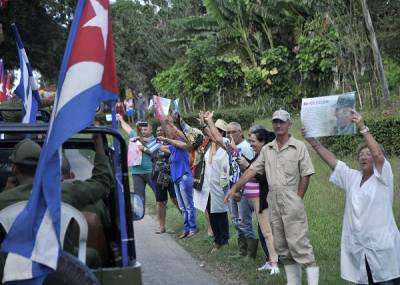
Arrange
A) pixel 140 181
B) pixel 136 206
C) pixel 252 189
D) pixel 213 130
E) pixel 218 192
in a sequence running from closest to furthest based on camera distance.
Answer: pixel 136 206, pixel 252 189, pixel 213 130, pixel 218 192, pixel 140 181

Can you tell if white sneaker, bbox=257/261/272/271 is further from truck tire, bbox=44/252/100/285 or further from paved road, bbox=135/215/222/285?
truck tire, bbox=44/252/100/285

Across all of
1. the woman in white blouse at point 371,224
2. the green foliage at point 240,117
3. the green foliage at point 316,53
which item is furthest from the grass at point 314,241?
the green foliage at point 240,117

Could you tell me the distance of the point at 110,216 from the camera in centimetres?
477

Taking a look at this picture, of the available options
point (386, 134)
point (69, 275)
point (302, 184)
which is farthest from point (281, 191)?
point (386, 134)

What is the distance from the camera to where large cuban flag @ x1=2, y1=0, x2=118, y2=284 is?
3426 millimetres

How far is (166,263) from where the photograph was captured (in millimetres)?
9047

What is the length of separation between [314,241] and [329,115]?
3.81 meters

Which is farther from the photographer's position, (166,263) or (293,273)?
(166,263)

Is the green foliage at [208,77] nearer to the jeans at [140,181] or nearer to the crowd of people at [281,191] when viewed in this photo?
the jeans at [140,181]

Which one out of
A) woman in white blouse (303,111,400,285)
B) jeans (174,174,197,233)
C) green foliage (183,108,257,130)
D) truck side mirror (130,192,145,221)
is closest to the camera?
truck side mirror (130,192,145,221)

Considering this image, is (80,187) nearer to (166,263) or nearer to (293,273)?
(293,273)

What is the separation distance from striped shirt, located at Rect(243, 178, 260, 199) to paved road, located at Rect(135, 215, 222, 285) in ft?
3.52

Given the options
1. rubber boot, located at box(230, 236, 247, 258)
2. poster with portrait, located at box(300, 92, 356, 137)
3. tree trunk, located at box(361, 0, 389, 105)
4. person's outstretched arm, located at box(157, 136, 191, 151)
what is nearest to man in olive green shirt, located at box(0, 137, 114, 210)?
poster with portrait, located at box(300, 92, 356, 137)

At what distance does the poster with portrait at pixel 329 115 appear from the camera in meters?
5.49
